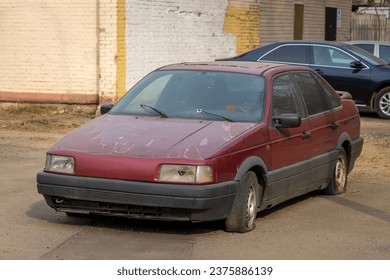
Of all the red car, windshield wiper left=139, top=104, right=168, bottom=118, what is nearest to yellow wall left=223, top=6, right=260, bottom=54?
the red car

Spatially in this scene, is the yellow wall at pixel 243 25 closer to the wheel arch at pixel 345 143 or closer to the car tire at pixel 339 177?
the wheel arch at pixel 345 143

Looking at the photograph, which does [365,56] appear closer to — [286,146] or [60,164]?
[286,146]

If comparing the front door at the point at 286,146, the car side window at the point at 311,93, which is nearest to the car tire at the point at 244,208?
the front door at the point at 286,146

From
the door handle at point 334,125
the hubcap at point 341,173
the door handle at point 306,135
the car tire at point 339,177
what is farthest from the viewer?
the hubcap at point 341,173

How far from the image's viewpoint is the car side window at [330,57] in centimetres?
1978

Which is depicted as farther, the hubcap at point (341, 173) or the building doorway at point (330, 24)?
the building doorway at point (330, 24)

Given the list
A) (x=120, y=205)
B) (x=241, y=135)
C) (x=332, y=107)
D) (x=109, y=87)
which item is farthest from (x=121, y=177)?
(x=109, y=87)

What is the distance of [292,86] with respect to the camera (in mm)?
9961

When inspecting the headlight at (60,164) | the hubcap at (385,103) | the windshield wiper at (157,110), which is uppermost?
the windshield wiper at (157,110)

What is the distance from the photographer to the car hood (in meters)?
8.23

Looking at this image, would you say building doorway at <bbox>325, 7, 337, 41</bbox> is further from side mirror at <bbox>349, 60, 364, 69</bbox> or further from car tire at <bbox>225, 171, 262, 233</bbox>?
car tire at <bbox>225, 171, 262, 233</bbox>

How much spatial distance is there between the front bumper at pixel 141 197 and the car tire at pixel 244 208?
0.10m

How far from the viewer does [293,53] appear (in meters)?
19.9

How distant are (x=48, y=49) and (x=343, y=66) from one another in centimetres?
585
